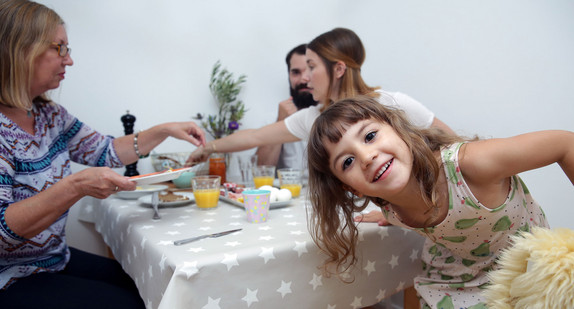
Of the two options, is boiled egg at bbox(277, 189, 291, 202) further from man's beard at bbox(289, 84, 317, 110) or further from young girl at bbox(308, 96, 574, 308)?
man's beard at bbox(289, 84, 317, 110)

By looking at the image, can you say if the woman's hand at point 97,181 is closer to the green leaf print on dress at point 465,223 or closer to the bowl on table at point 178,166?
the bowl on table at point 178,166

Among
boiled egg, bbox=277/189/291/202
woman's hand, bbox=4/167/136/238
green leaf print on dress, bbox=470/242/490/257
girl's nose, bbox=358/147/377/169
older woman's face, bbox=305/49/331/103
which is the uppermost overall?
older woman's face, bbox=305/49/331/103

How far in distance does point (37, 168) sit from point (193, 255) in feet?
2.19

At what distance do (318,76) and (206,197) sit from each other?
2.53 feet

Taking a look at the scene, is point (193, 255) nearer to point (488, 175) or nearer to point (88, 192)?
point (88, 192)

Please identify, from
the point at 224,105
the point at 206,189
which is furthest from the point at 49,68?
the point at 224,105

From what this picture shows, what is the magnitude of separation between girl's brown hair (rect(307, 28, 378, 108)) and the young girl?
1.88 ft

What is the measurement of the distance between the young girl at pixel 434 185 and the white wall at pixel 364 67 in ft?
2.64

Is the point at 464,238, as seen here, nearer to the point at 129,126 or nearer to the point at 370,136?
the point at 370,136

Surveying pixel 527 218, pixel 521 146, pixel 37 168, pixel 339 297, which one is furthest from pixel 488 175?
pixel 37 168

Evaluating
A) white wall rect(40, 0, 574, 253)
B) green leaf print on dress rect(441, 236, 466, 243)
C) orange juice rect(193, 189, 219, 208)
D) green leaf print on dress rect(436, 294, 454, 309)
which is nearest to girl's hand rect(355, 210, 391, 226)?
green leaf print on dress rect(441, 236, 466, 243)

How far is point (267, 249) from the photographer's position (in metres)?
0.83

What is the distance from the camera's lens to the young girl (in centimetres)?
84

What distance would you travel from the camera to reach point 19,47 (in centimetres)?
104
